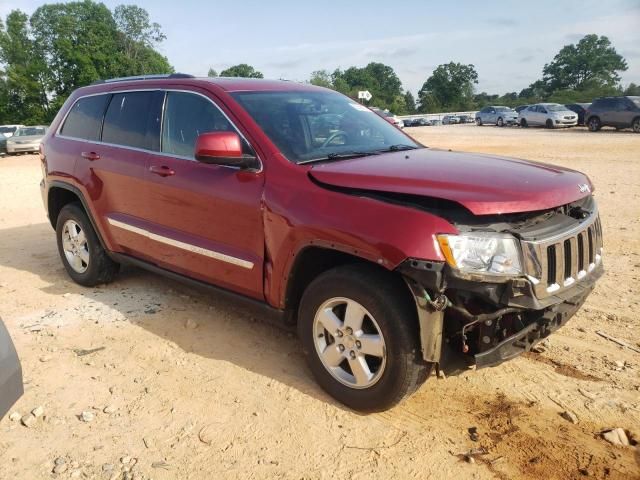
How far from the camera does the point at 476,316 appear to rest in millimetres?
2598

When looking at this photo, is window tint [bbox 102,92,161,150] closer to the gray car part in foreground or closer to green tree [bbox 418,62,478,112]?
the gray car part in foreground

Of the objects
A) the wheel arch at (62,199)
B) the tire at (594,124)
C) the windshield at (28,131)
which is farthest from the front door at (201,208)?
the tire at (594,124)

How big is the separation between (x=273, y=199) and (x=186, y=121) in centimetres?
122

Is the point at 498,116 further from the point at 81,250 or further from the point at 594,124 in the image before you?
the point at 81,250

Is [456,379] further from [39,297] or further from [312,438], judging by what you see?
[39,297]

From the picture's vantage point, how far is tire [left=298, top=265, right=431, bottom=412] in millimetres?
2736

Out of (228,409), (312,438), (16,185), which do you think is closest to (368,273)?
(312,438)

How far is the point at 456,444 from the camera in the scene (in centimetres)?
279

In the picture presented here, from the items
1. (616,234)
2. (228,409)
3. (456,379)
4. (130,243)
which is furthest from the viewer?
(616,234)

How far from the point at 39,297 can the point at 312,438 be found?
3.41m

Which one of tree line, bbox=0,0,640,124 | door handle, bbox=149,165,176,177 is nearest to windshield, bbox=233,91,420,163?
door handle, bbox=149,165,176,177

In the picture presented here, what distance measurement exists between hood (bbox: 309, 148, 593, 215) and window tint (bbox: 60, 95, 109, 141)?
8.75 feet

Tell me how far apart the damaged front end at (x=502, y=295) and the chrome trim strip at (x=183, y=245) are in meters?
1.26

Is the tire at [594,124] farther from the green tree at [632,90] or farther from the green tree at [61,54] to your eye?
the green tree at [61,54]
